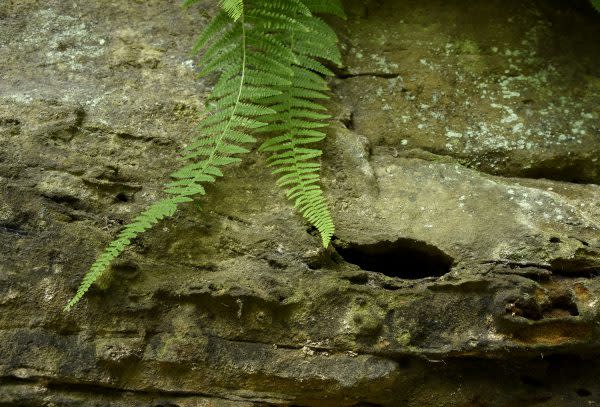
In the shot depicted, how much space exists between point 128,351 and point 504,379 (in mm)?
1406

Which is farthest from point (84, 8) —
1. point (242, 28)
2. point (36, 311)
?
point (36, 311)

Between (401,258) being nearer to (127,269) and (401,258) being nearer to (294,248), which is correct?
(294,248)

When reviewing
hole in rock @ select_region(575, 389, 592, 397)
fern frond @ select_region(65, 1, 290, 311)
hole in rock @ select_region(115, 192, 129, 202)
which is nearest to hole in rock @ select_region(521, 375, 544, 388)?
hole in rock @ select_region(575, 389, 592, 397)

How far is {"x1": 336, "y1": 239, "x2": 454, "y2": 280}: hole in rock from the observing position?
2.36 metres

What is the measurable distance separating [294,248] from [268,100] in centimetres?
70

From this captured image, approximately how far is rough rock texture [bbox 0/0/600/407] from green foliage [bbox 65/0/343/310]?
0.11m

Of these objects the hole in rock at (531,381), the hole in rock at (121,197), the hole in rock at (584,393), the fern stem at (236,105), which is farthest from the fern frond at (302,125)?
the hole in rock at (584,393)

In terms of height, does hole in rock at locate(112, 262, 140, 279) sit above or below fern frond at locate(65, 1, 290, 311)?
below

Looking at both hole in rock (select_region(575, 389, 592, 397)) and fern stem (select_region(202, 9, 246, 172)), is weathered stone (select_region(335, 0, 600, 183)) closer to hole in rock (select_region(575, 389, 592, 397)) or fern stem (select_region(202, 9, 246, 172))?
fern stem (select_region(202, 9, 246, 172))

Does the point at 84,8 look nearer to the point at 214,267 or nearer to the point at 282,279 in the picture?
the point at 214,267

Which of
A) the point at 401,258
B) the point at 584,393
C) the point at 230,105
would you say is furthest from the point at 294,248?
the point at 584,393

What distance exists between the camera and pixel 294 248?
229cm

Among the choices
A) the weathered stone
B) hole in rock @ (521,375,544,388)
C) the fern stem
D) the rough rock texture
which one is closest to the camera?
the rough rock texture

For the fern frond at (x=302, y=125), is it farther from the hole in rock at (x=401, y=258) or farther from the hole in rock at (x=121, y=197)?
the hole in rock at (x=121, y=197)
